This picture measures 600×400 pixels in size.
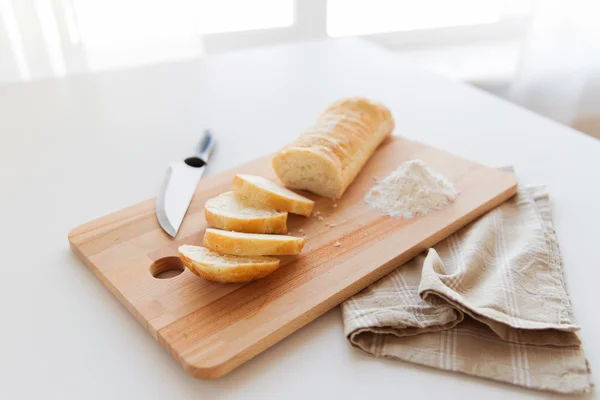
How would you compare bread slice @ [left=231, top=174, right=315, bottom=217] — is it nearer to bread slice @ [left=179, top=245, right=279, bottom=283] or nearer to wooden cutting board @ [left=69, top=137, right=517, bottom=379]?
wooden cutting board @ [left=69, top=137, right=517, bottom=379]

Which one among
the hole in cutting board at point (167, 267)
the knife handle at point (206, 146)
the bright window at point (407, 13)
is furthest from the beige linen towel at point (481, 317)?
the bright window at point (407, 13)

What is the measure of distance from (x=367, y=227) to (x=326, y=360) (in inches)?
15.6

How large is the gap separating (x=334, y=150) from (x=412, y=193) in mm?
222

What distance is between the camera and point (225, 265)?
112cm

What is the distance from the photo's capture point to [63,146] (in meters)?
1.75

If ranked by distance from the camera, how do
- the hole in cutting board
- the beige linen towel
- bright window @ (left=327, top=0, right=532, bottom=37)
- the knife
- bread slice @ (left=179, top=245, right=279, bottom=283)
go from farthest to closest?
bright window @ (left=327, top=0, right=532, bottom=37) < the knife < the hole in cutting board < bread slice @ (left=179, top=245, right=279, bottom=283) < the beige linen towel

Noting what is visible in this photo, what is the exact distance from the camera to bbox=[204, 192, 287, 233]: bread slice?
4.10 ft

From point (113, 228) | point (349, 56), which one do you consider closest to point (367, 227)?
point (113, 228)

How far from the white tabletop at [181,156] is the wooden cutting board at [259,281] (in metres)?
0.04

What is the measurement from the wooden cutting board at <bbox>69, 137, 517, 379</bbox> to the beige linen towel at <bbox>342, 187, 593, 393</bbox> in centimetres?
7

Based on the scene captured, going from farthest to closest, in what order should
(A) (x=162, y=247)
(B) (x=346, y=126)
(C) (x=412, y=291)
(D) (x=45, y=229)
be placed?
(B) (x=346, y=126), (D) (x=45, y=229), (A) (x=162, y=247), (C) (x=412, y=291)

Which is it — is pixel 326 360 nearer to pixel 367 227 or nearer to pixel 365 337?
pixel 365 337

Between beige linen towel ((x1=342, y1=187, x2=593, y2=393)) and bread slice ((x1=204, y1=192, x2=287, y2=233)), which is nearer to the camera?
beige linen towel ((x1=342, y1=187, x2=593, y2=393))

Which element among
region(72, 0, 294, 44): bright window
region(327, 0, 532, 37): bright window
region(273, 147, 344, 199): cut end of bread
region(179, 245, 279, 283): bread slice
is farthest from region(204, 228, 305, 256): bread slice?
region(327, 0, 532, 37): bright window
